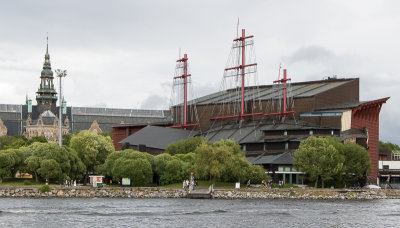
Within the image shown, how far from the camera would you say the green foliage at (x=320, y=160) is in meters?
105

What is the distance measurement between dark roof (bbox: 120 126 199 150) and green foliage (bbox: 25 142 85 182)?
46.9 m

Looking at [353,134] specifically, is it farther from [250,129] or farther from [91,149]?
[91,149]

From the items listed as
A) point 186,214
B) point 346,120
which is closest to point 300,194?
point 186,214

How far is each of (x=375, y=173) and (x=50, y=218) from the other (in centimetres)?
9774

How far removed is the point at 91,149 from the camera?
118 meters

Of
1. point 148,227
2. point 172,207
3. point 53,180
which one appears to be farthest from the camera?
point 53,180

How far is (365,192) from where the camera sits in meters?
102

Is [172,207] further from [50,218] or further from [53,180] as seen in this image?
[53,180]

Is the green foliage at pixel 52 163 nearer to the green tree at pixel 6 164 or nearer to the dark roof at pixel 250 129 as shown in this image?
the green tree at pixel 6 164

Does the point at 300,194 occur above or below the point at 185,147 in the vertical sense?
below

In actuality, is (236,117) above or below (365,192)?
above

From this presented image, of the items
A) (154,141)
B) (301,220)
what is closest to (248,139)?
(154,141)

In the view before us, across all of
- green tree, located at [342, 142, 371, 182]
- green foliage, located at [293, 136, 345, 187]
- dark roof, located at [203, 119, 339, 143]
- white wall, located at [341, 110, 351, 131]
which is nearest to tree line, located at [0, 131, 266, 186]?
green foliage, located at [293, 136, 345, 187]

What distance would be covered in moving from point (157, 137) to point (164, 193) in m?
61.7
